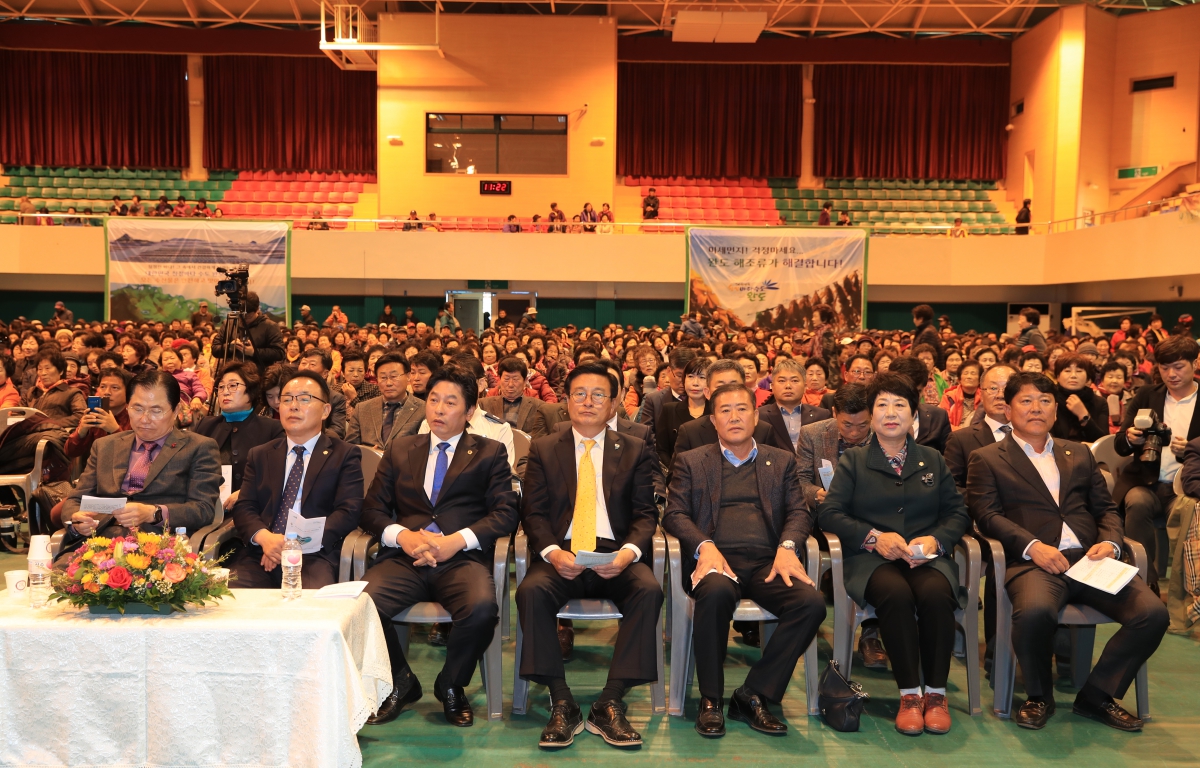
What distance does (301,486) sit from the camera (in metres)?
3.78

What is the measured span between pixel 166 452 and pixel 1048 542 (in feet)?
11.5

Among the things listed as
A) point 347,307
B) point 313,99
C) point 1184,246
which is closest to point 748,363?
point 1184,246

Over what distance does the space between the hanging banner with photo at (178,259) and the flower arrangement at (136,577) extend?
12274 millimetres

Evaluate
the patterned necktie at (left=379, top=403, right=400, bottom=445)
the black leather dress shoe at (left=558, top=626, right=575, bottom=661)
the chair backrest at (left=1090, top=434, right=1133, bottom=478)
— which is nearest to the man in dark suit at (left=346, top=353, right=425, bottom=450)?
the patterned necktie at (left=379, top=403, right=400, bottom=445)

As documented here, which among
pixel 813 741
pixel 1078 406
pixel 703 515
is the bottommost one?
pixel 813 741

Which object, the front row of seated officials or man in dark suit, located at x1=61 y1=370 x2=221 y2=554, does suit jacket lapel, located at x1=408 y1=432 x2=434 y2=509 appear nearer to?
the front row of seated officials

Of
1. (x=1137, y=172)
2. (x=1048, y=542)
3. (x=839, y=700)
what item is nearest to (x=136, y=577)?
(x=839, y=700)

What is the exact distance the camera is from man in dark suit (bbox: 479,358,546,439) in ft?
17.9

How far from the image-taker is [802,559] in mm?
3627

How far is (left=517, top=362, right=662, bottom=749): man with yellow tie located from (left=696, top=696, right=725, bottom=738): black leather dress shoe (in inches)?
8.2

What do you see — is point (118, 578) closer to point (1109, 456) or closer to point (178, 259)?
point (1109, 456)

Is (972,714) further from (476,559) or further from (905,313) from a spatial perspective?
(905,313)

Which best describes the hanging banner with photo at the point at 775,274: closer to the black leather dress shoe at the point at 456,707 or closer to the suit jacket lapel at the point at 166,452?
the suit jacket lapel at the point at 166,452

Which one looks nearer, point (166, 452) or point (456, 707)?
point (456, 707)
